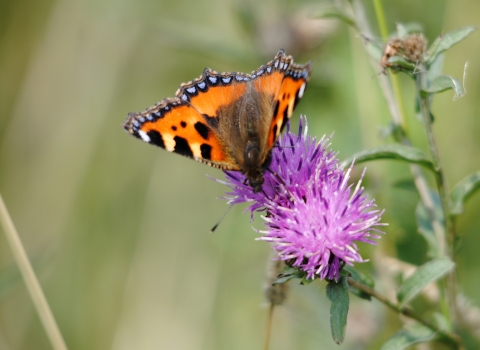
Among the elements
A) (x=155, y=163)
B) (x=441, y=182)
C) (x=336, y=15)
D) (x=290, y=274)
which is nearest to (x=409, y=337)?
(x=290, y=274)

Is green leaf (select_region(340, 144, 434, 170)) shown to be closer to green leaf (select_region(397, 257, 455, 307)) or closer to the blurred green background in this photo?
green leaf (select_region(397, 257, 455, 307))

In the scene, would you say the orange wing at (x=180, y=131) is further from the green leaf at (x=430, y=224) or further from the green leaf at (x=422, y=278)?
the green leaf at (x=430, y=224)

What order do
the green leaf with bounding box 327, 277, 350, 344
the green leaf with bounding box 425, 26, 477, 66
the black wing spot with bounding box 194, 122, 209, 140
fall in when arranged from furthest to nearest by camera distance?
the black wing spot with bounding box 194, 122, 209, 140 < the green leaf with bounding box 425, 26, 477, 66 < the green leaf with bounding box 327, 277, 350, 344

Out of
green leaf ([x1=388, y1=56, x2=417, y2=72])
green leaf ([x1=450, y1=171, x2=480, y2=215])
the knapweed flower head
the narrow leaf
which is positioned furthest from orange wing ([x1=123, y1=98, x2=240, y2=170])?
green leaf ([x1=450, y1=171, x2=480, y2=215])

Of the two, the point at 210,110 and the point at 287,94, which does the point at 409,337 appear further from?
the point at 210,110

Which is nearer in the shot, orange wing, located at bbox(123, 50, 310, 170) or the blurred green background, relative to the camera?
orange wing, located at bbox(123, 50, 310, 170)

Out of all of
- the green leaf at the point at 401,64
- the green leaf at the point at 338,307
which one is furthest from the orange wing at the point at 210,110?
the green leaf at the point at 338,307
